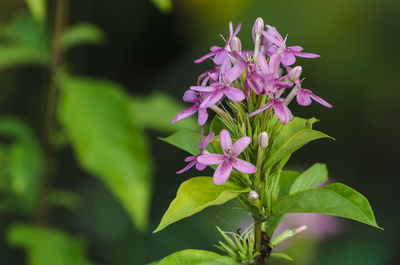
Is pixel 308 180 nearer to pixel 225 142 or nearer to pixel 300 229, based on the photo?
pixel 300 229

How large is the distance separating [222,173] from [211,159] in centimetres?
3

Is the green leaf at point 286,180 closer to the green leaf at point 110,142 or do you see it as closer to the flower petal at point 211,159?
the flower petal at point 211,159

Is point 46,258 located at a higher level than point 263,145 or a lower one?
lower

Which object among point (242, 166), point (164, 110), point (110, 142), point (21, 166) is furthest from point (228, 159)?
point (164, 110)

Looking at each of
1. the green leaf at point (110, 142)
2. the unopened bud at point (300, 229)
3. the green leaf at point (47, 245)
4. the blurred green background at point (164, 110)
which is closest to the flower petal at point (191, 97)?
the unopened bud at point (300, 229)

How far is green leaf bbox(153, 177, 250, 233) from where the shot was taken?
2.02ft

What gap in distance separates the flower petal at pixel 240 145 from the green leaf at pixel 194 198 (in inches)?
1.9

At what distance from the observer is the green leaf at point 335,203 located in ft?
1.96

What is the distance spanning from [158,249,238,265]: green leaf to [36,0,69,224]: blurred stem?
3.62 feet

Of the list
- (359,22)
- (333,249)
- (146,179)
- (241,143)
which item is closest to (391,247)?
(333,249)

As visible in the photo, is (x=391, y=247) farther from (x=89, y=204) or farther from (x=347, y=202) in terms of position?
(x=347, y=202)

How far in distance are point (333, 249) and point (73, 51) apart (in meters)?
1.86

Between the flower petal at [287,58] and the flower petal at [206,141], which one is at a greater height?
the flower petal at [287,58]

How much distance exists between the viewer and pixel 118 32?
3.25 m
